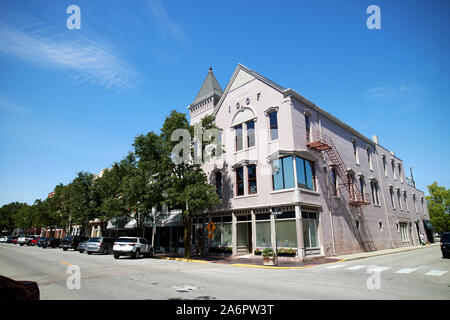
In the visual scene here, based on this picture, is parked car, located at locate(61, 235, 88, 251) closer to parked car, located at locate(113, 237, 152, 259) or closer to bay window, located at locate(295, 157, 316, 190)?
parked car, located at locate(113, 237, 152, 259)

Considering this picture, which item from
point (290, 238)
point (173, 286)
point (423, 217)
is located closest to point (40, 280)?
point (173, 286)

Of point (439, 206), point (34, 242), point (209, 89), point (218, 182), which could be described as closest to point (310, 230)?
point (218, 182)

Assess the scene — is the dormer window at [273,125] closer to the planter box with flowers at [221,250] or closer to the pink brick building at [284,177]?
the pink brick building at [284,177]

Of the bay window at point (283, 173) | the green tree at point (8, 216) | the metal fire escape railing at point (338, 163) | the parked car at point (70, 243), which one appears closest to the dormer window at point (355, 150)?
the metal fire escape railing at point (338, 163)

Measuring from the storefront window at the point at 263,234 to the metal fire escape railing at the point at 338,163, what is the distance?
759cm

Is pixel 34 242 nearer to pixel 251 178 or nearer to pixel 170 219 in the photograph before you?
pixel 170 219

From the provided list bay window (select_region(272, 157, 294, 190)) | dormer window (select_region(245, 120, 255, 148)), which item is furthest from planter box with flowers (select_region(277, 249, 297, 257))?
dormer window (select_region(245, 120, 255, 148))

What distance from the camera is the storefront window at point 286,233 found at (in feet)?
62.3

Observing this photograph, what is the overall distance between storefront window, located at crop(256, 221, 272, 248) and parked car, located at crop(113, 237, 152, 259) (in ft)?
33.5

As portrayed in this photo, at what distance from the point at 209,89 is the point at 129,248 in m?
19.1

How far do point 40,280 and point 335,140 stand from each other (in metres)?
25.1

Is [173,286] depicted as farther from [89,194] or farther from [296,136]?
[89,194]

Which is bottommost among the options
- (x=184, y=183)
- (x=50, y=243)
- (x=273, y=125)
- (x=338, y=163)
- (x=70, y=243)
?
(x=50, y=243)

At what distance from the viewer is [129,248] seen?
21859mm
